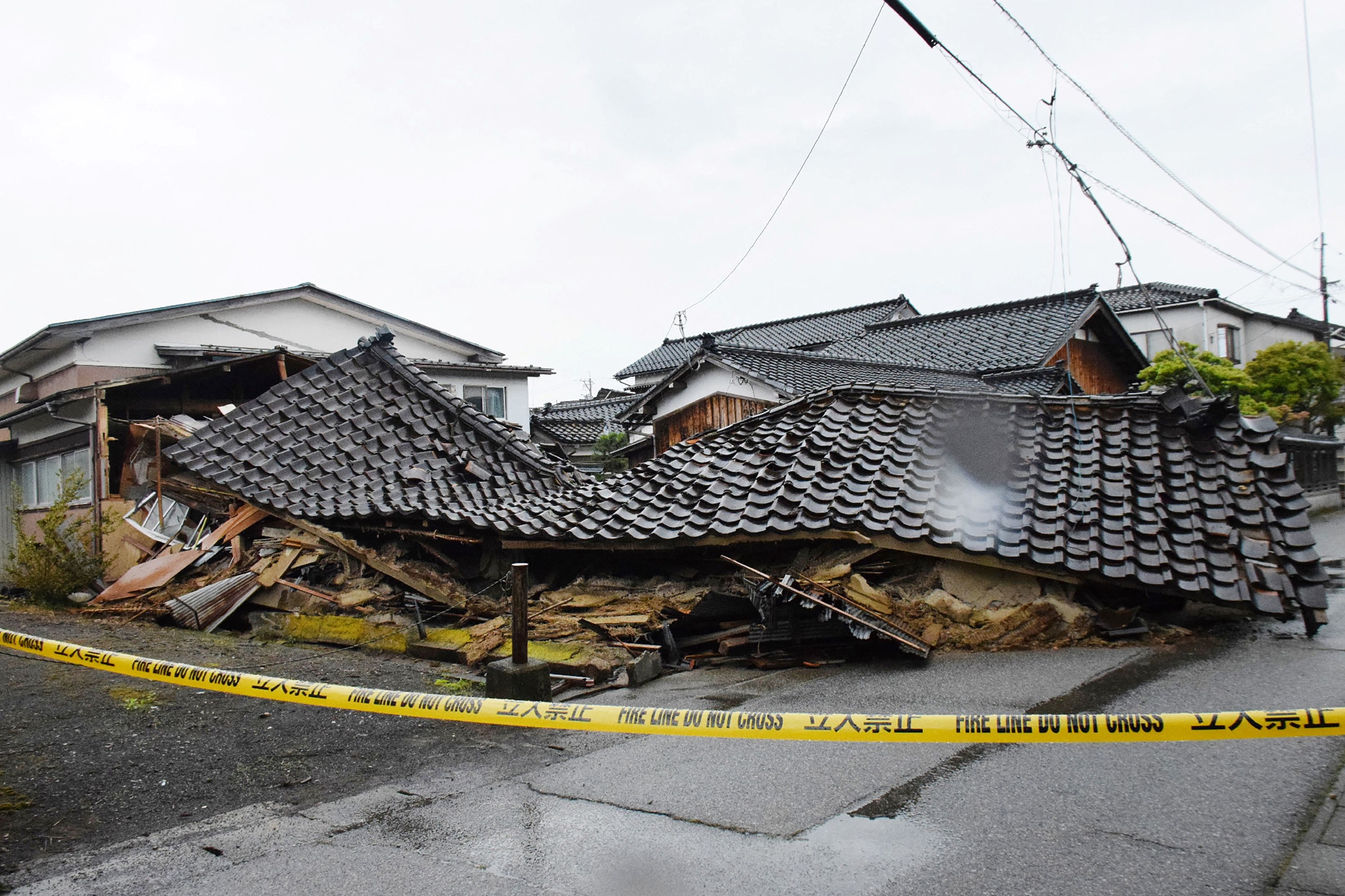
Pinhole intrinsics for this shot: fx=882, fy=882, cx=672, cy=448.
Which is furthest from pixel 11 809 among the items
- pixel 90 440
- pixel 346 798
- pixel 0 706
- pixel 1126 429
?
pixel 90 440

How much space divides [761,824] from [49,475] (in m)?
17.1

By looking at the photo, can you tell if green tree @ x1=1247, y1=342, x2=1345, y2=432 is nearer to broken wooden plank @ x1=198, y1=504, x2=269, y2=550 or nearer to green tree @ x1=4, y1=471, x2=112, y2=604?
broken wooden plank @ x1=198, y1=504, x2=269, y2=550

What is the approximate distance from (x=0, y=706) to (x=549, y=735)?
13.4ft

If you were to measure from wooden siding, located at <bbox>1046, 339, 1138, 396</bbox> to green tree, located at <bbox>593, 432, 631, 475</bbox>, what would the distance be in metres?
11.9

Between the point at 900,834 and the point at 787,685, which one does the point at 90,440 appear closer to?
the point at 787,685

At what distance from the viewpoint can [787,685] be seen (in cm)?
711

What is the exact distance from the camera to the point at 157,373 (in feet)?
55.3

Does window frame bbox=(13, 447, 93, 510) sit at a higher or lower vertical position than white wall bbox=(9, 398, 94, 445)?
lower

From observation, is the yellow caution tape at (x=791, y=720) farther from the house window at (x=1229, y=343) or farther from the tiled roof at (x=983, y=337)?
the house window at (x=1229, y=343)

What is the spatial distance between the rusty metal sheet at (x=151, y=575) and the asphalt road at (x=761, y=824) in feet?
23.0

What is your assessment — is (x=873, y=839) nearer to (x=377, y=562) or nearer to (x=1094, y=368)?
(x=377, y=562)

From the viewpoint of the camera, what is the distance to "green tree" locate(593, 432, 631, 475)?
26.2 m

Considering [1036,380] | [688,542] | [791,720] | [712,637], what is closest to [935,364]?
[1036,380]

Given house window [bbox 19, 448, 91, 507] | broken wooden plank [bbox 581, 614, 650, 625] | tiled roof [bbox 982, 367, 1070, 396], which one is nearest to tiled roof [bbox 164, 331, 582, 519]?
broken wooden plank [bbox 581, 614, 650, 625]
